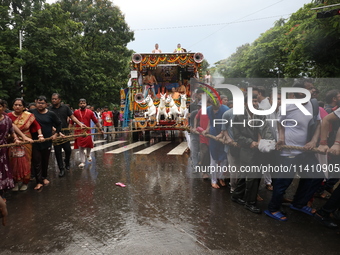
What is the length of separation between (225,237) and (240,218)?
0.67m

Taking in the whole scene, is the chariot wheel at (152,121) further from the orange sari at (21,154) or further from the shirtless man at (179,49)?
the orange sari at (21,154)

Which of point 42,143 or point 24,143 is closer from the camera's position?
point 24,143

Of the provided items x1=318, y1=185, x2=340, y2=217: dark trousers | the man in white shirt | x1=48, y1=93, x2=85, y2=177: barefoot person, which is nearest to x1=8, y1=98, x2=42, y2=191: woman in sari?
x1=48, y1=93, x2=85, y2=177: barefoot person

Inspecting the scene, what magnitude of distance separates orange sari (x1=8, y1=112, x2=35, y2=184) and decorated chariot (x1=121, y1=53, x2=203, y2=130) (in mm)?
6260

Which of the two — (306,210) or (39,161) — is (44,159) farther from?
(306,210)

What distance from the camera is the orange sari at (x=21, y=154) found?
5.23 metres

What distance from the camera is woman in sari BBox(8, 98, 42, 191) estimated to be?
523 cm

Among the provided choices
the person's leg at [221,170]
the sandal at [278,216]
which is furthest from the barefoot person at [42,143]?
the sandal at [278,216]

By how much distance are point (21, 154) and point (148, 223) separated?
2.95m

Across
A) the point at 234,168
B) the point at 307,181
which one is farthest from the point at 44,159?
the point at 307,181

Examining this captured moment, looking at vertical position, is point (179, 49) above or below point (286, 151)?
above

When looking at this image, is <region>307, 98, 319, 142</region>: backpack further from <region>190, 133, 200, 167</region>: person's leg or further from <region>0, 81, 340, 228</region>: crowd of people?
<region>190, 133, 200, 167</region>: person's leg

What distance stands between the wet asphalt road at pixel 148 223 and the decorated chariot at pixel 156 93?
6244mm

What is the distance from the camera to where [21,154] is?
5266 mm
